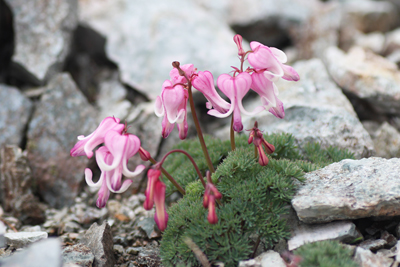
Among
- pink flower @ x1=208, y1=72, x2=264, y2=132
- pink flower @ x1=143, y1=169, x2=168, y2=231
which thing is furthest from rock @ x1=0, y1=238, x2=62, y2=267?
pink flower @ x1=208, y1=72, x2=264, y2=132

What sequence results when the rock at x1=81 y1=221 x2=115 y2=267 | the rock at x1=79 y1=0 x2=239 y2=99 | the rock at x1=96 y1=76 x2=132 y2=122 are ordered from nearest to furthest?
1. the rock at x1=81 y1=221 x2=115 y2=267
2. the rock at x1=96 y1=76 x2=132 y2=122
3. the rock at x1=79 y1=0 x2=239 y2=99

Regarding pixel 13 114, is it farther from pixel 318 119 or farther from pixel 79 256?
pixel 318 119

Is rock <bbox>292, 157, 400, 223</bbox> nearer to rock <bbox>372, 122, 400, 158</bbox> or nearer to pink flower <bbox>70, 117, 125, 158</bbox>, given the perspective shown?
rock <bbox>372, 122, 400, 158</bbox>

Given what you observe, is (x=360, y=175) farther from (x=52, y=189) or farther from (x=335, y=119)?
(x=52, y=189)

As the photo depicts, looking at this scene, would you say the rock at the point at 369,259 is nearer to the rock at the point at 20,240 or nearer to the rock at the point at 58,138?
the rock at the point at 20,240

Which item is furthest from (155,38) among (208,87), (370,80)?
(208,87)

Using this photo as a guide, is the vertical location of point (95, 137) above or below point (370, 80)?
above

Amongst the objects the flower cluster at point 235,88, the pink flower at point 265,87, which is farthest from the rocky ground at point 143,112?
the flower cluster at point 235,88
